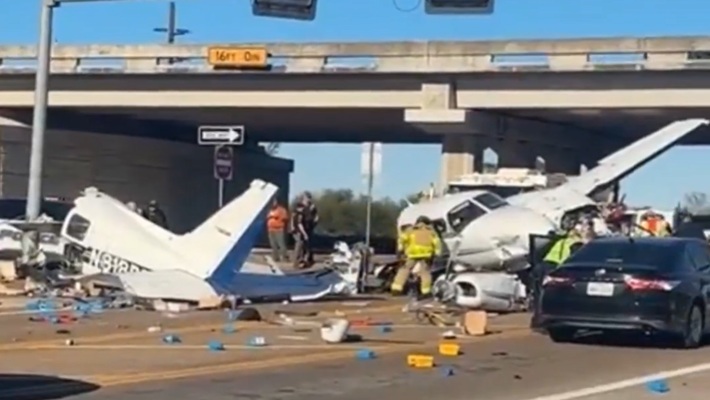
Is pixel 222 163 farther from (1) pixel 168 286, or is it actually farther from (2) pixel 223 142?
(1) pixel 168 286

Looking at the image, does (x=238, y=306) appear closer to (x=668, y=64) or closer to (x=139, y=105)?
(x=668, y=64)

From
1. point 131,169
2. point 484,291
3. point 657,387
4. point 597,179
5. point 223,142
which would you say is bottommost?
point 657,387

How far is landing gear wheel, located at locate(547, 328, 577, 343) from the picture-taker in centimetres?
2131

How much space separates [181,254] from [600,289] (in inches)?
307

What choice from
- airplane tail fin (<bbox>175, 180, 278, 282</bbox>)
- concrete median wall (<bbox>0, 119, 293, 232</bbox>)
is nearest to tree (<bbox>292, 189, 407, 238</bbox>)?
concrete median wall (<bbox>0, 119, 293, 232</bbox>)

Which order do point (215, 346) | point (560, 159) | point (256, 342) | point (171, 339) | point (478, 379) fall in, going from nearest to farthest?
point (478, 379), point (215, 346), point (256, 342), point (171, 339), point (560, 159)

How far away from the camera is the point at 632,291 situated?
20.2 m

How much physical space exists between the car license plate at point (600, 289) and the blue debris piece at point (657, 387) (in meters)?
4.05

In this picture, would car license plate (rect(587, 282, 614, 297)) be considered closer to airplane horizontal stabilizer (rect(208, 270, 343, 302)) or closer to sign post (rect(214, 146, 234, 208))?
airplane horizontal stabilizer (rect(208, 270, 343, 302))

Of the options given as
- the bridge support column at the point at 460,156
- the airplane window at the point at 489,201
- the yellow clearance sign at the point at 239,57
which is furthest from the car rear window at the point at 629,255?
the yellow clearance sign at the point at 239,57

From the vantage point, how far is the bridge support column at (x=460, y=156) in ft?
174

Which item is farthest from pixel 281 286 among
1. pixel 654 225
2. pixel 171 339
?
pixel 654 225

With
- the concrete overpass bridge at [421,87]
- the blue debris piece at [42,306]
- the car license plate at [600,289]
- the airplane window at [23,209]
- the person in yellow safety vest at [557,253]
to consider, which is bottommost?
the blue debris piece at [42,306]

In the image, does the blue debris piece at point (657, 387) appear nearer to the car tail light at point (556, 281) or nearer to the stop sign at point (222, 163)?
the car tail light at point (556, 281)
